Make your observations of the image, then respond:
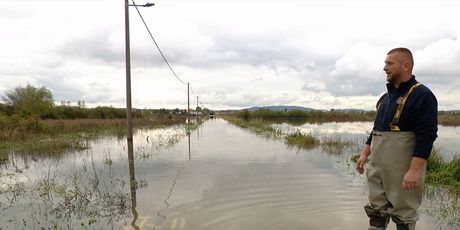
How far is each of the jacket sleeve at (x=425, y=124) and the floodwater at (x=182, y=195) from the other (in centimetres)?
230

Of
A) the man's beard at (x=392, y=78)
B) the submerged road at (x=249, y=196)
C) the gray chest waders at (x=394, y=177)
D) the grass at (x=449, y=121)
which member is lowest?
the grass at (x=449, y=121)

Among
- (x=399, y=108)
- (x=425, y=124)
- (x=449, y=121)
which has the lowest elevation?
(x=449, y=121)

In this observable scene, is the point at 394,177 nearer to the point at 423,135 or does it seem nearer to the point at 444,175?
the point at 423,135

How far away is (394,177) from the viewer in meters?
3.40

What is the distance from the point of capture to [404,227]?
339 cm

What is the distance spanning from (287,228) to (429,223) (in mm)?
2186

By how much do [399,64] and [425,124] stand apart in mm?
622

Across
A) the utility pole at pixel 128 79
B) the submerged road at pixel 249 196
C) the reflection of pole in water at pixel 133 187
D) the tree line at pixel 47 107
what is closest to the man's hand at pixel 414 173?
the submerged road at pixel 249 196

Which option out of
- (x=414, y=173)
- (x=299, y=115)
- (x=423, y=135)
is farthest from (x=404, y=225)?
(x=299, y=115)

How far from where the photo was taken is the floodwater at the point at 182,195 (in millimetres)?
5246

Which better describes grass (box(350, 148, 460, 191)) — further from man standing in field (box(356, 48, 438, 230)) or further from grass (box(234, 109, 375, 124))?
grass (box(234, 109, 375, 124))

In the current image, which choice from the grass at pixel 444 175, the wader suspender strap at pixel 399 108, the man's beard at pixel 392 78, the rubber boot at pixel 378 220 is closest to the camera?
the wader suspender strap at pixel 399 108

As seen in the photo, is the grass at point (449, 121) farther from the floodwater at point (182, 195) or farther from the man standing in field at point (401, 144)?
the man standing in field at point (401, 144)

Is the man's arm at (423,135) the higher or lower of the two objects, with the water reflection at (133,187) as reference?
higher
